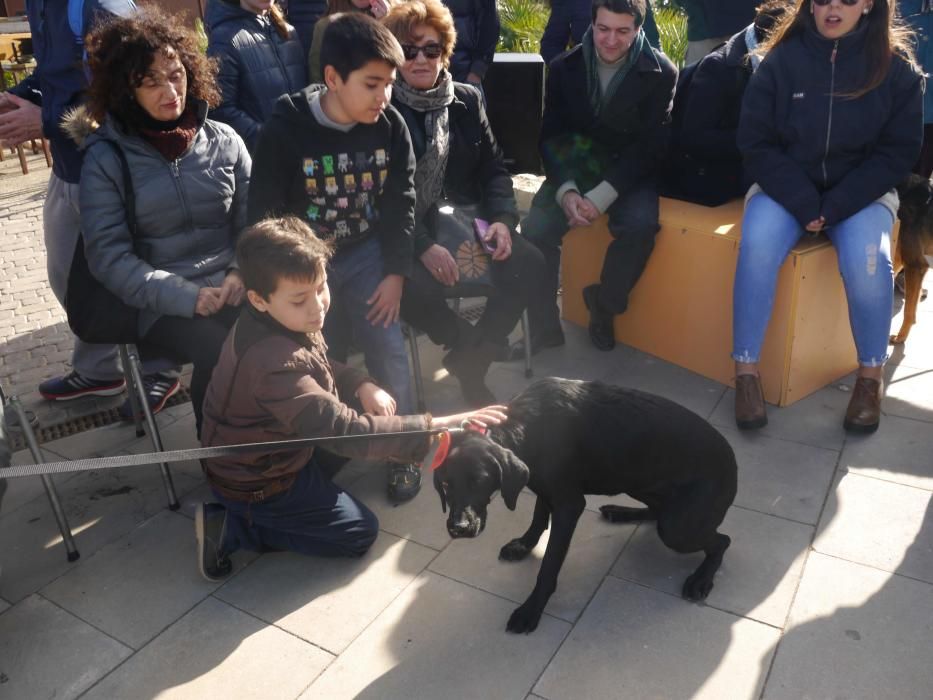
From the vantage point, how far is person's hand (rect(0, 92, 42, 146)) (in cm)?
376

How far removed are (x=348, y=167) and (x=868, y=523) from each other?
245 centimetres

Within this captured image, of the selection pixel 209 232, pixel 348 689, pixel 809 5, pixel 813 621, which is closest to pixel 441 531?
pixel 348 689

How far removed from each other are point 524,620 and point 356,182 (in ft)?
6.21

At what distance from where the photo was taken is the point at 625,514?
123 inches

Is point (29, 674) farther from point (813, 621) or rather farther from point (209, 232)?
point (813, 621)

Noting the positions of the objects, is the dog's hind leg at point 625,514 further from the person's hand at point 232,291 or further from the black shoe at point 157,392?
the black shoe at point 157,392

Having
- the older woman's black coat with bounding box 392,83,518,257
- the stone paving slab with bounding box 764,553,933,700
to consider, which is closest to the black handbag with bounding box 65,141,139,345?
the older woman's black coat with bounding box 392,83,518,257

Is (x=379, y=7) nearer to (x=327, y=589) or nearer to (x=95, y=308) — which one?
(x=95, y=308)

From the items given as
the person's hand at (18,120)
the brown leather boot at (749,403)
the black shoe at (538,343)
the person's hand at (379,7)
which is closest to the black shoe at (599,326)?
the black shoe at (538,343)

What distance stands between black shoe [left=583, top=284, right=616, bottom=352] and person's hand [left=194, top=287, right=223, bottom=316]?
6.89 ft

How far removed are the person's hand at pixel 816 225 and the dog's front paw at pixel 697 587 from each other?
69.6 inches

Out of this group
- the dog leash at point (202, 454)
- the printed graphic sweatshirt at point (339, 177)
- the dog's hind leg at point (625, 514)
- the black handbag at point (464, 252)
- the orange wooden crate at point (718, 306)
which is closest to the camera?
the dog leash at point (202, 454)

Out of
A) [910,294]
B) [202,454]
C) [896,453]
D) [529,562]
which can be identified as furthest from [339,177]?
[910,294]

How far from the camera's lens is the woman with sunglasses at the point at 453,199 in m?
3.74
